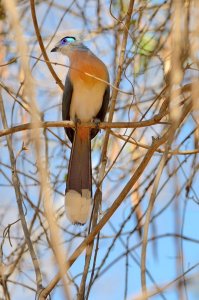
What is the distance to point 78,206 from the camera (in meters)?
3.09

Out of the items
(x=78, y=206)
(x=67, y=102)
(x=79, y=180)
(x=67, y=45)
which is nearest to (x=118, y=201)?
(x=78, y=206)

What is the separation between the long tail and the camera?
308 cm

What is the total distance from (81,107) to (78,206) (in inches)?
34.1

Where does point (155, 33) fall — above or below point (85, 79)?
above

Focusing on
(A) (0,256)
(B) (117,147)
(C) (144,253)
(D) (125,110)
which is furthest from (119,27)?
(C) (144,253)

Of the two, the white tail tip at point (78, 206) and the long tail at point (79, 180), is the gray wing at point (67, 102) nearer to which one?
the long tail at point (79, 180)

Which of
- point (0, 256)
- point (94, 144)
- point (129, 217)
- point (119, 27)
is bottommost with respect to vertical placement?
point (0, 256)

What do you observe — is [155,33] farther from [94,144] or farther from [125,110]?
[94,144]

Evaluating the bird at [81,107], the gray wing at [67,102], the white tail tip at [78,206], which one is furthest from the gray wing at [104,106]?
the white tail tip at [78,206]

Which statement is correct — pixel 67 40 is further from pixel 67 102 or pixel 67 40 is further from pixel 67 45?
pixel 67 102

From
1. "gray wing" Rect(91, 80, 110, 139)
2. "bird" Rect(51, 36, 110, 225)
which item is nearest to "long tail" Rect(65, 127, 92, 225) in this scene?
"bird" Rect(51, 36, 110, 225)

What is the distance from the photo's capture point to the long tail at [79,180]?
3.08 meters

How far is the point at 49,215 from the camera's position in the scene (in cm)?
114

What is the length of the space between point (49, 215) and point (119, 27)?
277 cm
